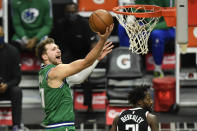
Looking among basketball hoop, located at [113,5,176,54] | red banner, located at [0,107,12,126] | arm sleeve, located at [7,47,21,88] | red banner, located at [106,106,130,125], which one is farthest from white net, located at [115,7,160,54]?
red banner, located at [0,107,12,126]

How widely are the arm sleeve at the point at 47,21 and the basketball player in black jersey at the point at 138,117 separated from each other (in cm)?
471

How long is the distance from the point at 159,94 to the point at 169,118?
522 millimetres

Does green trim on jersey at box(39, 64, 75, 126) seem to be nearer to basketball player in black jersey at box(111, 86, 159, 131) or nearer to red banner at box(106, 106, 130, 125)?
basketball player in black jersey at box(111, 86, 159, 131)

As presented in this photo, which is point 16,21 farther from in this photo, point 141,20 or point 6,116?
point 141,20

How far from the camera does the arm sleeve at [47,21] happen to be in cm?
1090

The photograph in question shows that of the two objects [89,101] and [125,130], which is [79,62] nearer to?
[125,130]

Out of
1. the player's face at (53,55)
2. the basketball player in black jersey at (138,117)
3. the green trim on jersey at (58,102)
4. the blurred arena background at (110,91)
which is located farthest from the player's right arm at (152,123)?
the blurred arena background at (110,91)

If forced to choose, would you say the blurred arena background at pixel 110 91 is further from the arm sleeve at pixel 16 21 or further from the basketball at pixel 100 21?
the basketball at pixel 100 21

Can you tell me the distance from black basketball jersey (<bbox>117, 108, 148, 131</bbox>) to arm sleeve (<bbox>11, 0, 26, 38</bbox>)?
5.09 metres

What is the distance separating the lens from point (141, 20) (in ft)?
23.2

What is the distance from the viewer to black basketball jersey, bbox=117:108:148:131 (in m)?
6.21

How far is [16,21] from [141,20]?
449 centimetres

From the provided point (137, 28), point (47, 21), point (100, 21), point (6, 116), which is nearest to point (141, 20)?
point (137, 28)

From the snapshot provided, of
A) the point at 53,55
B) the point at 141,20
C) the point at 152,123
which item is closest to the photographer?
the point at 152,123
